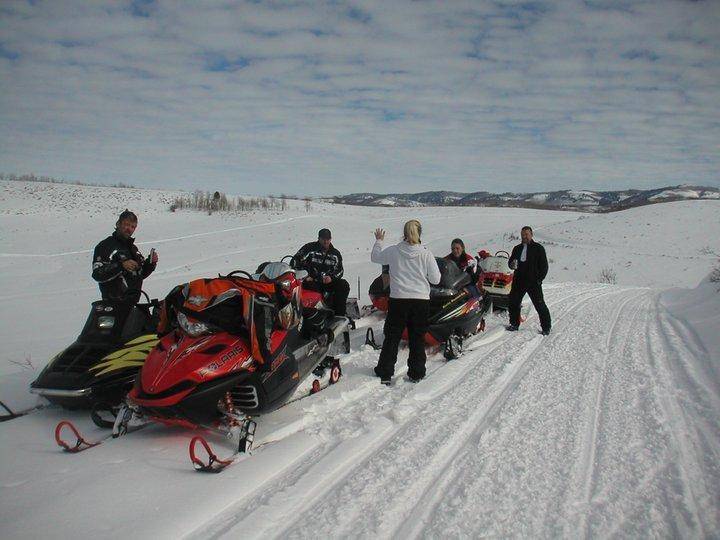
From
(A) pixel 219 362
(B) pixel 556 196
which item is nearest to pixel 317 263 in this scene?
(A) pixel 219 362

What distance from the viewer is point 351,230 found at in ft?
120

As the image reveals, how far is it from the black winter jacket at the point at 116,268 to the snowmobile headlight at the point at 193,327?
1.71m

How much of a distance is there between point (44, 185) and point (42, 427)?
59339 millimetres

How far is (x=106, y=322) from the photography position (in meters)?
4.84

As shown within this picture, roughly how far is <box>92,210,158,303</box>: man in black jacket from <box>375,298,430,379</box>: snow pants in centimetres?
273

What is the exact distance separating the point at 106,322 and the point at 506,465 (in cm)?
385

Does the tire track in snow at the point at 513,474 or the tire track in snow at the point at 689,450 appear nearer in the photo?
the tire track in snow at the point at 513,474

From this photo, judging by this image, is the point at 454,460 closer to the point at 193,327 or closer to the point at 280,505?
the point at 280,505

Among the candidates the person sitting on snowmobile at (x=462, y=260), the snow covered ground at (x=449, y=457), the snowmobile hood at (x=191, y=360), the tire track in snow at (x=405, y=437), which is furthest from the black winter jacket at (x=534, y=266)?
the snowmobile hood at (x=191, y=360)

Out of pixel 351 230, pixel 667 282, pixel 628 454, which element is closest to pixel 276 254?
pixel 351 230

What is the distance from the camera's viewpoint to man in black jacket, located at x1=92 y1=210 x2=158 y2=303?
5328 mm

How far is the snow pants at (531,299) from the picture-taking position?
775cm

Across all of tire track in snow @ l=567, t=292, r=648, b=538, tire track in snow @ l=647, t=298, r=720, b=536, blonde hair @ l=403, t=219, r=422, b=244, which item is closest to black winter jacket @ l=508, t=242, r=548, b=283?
tire track in snow @ l=567, t=292, r=648, b=538

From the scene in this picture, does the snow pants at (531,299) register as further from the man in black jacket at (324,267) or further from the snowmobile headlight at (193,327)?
the snowmobile headlight at (193,327)
